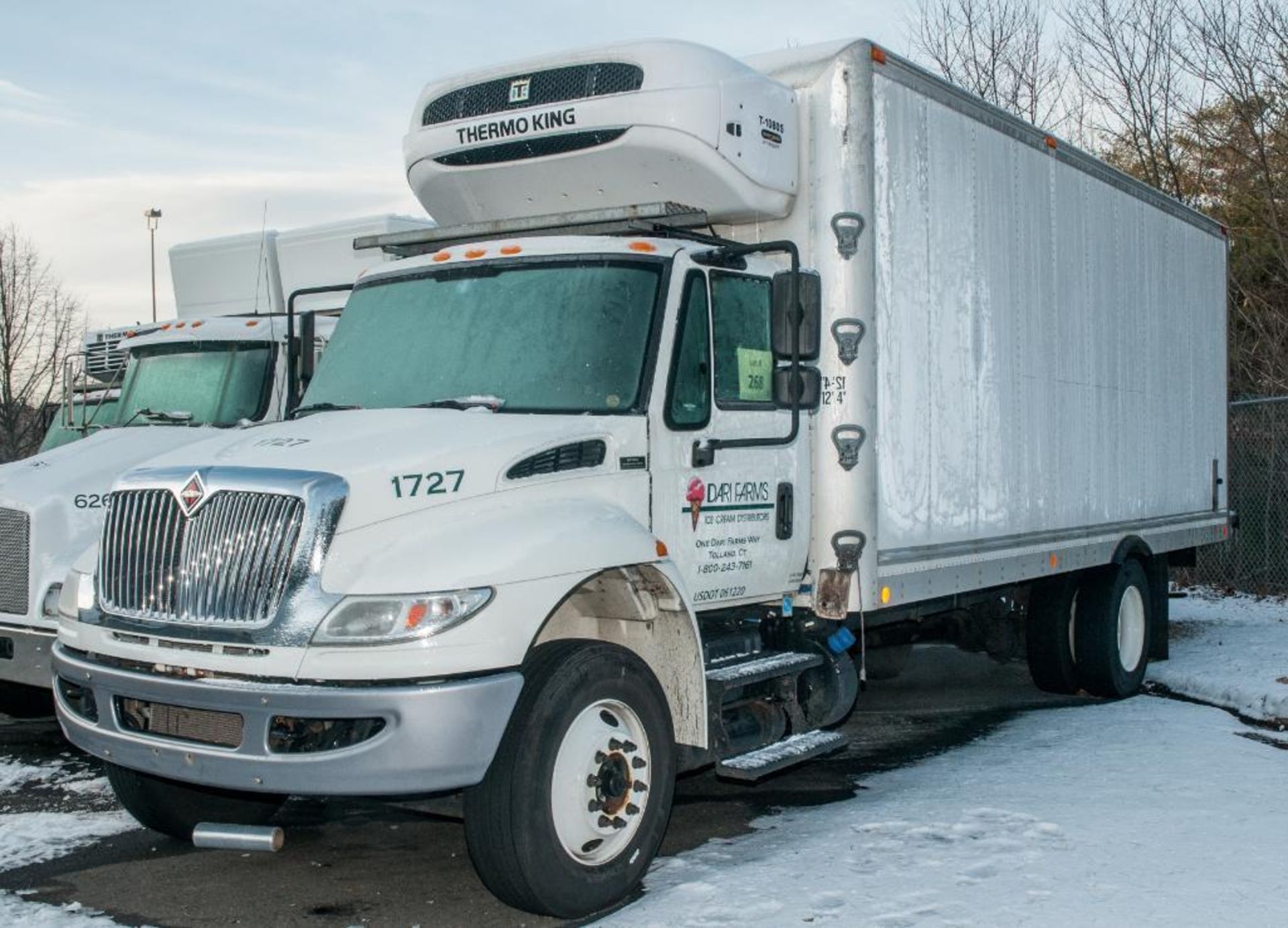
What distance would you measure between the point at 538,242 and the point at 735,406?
1.19 metres

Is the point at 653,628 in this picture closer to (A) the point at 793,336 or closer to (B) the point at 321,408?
(A) the point at 793,336

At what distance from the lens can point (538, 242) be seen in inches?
256

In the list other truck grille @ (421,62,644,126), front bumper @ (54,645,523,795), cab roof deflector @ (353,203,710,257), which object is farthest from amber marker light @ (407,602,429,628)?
other truck grille @ (421,62,644,126)

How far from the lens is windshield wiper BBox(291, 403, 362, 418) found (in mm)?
6320

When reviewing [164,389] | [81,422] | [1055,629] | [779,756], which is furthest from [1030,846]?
[81,422]

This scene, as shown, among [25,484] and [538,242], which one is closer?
[538,242]

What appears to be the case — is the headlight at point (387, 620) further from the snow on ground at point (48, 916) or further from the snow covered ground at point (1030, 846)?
the snow on ground at point (48, 916)

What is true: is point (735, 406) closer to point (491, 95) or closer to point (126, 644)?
point (491, 95)

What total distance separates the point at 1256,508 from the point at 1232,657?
20.5ft

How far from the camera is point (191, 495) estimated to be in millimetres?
5367

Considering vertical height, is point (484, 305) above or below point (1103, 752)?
above

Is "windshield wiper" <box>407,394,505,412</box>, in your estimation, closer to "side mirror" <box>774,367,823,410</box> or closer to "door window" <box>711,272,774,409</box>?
"door window" <box>711,272,774,409</box>

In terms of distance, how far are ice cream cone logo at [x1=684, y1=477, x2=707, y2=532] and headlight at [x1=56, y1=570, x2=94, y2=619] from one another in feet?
8.34

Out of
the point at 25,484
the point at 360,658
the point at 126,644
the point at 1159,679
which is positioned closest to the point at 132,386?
the point at 25,484
